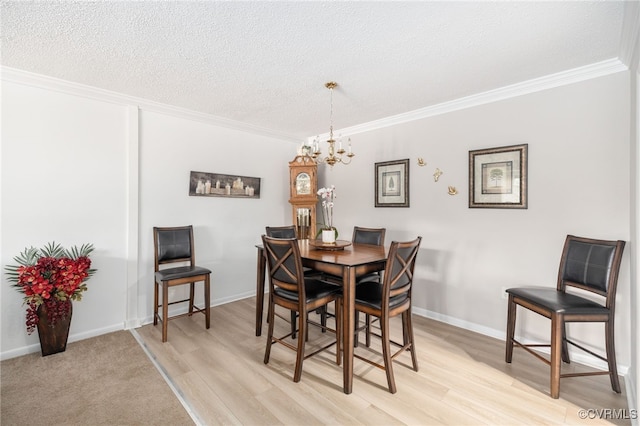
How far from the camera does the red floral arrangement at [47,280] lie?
2.42 meters

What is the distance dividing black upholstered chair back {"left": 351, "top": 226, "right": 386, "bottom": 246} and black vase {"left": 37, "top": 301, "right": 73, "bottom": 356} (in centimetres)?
292

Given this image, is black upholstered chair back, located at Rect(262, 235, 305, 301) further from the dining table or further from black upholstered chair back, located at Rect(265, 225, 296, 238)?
black upholstered chair back, located at Rect(265, 225, 296, 238)

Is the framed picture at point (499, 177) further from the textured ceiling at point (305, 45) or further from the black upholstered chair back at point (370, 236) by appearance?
the black upholstered chair back at point (370, 236)

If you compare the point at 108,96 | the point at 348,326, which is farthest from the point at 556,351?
the point at 108,96

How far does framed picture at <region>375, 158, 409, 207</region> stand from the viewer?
369 centimetres

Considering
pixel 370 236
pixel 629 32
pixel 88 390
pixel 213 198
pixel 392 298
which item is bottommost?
pixel 88 390

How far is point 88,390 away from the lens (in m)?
2.13

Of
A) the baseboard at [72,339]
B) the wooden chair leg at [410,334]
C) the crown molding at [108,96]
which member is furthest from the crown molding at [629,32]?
the baseboard at [72,339]

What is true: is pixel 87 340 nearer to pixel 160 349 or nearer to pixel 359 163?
pixel 160 349

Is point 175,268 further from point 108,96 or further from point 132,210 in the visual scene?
point 108,96

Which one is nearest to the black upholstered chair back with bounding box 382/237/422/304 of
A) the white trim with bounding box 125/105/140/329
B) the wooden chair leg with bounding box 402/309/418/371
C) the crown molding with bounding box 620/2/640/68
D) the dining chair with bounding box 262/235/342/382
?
the wooden chair leg with bounding box 402/309/418/371

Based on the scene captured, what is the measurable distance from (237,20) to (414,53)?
128cm

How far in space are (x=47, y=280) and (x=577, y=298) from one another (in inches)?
167

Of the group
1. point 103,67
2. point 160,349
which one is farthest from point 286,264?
point 103,67
